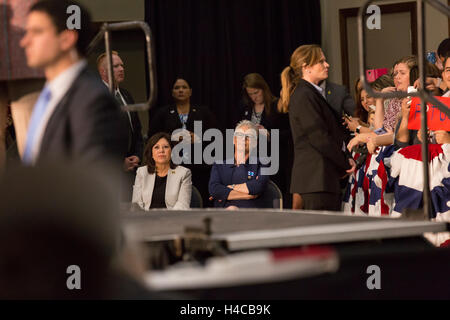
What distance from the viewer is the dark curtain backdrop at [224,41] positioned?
730cm

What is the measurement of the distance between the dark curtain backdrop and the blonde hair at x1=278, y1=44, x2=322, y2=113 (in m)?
2.83

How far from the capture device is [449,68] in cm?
363

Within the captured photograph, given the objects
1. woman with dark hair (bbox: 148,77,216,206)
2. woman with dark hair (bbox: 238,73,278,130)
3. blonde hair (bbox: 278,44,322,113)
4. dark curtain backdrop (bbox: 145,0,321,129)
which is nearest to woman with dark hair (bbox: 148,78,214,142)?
woman with dark hair (bbox: 148,77,216,206)

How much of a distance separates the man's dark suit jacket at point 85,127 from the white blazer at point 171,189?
9.62ft

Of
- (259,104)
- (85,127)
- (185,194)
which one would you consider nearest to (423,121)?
(85,127)

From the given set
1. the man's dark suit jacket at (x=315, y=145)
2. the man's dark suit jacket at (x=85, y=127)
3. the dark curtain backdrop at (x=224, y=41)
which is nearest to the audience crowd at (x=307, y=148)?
the man's dark suit jacket at (x=315, y=145)

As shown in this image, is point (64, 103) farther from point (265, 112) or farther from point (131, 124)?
point (265, 112)

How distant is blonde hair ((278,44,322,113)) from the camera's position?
4.12 m

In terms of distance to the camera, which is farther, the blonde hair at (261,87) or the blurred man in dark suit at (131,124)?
the blonde hair at (261,87)

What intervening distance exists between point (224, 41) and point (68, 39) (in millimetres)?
5793

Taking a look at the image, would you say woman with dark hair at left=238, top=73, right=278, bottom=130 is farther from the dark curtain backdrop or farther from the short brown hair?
the dark curtain backdrop

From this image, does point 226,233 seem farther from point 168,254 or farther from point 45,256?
point 45,256

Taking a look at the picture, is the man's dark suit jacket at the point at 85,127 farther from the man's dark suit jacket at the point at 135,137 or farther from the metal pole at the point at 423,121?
the man's dark suit jacket at the point at 135,137
